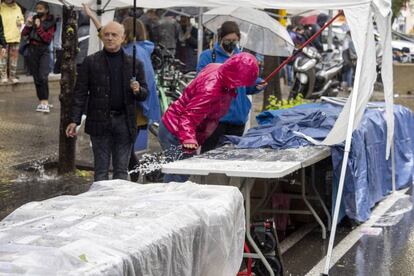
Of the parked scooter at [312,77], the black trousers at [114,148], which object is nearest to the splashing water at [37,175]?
the black trousers at [114,148]

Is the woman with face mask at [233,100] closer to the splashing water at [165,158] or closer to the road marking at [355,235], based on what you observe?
the splashing water at [165,158]

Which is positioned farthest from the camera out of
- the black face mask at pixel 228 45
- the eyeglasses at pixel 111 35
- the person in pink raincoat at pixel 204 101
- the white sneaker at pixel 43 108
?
the white sneaker at pixel 43 108

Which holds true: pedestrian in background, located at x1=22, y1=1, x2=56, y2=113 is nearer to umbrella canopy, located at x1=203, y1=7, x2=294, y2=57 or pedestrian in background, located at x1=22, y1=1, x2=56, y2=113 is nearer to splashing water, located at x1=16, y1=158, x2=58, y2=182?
umbrella canopy, located at x1=203, y1=7, x2=294, y2=57

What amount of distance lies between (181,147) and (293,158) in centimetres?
98

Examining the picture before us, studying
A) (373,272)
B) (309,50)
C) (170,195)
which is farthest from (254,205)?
(309,50)

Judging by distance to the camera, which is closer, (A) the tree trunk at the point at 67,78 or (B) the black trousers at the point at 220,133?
(B) the black trousers at the point at 220,133

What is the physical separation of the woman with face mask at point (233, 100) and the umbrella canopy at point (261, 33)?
313cm

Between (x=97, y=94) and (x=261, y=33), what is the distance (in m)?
5.42

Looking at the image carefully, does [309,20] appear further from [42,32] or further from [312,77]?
[42,32]

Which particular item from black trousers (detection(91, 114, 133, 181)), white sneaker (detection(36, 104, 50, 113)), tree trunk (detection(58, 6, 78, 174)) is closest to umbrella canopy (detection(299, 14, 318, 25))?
white sneaker (detection(36, 104, 50, 113))

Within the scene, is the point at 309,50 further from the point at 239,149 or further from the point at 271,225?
the point at 271,225

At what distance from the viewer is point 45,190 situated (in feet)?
30.8

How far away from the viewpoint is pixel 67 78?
9.95m

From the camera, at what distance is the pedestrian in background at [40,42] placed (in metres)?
14.0
